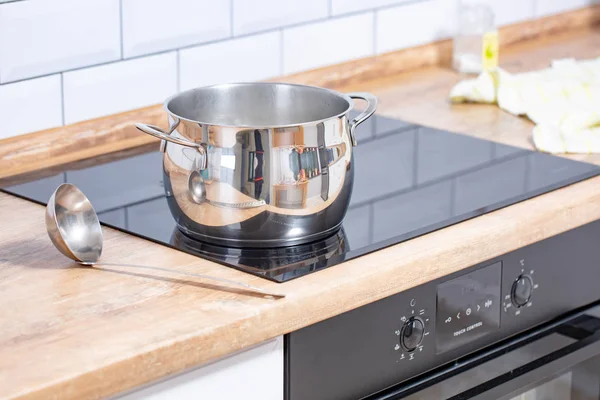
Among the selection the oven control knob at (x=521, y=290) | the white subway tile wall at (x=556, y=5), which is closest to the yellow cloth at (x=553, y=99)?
the oven control knob at (x=521, y=290)

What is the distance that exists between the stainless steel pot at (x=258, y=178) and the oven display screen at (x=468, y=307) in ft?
0.55

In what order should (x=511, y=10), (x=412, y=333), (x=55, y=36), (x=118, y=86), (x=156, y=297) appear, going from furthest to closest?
(x=511, y=10), (x=118, y=86), (x=55, y=36), (x=412, y=333), (x=156, y=297)

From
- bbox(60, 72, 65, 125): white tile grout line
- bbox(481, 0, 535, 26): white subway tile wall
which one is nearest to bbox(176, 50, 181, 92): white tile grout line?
bbox(60, 72, 65, 125): white tile grout line

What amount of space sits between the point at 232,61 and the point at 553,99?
22.4 inches

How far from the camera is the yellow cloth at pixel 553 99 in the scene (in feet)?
5.24

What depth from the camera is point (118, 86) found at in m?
1.64

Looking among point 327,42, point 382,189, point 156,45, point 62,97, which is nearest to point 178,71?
point 156,45

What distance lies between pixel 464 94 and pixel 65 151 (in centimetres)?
72

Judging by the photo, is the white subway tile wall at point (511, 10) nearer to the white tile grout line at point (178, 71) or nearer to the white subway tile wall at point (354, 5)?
the white subway tile wall at point (354, 5)

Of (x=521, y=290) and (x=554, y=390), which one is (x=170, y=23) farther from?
(x=554, y=390)

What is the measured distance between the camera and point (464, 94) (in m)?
1.84

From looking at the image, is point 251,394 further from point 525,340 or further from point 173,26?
point 173,26

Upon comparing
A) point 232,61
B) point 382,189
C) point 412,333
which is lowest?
point 412,333

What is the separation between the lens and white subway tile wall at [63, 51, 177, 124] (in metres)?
1.59
